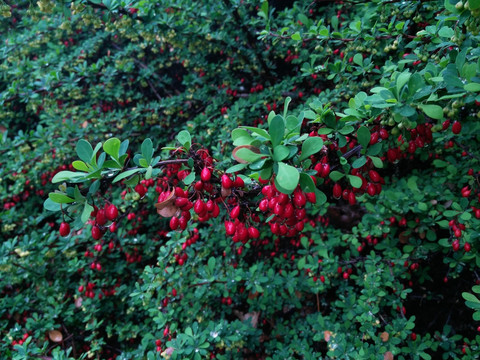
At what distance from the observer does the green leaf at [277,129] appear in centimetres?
85

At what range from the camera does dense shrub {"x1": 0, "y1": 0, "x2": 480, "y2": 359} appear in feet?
3.29

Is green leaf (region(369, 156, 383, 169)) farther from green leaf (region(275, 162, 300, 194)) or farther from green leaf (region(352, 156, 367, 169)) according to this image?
green leaf (region(275, 162, 300, 194))

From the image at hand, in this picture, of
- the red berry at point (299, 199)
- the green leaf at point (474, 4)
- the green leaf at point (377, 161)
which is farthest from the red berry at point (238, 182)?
the green leaf at point (474, 4)

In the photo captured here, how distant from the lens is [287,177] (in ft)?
2.58

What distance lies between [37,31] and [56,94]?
1.95 feet

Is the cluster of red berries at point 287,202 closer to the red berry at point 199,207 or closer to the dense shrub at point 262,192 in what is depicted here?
the dense shrub at point 262,192

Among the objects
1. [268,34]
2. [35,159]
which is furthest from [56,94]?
[268,34]

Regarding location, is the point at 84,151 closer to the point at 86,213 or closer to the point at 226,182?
the point at 86,213

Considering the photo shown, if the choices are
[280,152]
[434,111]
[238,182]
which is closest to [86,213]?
[238,182]

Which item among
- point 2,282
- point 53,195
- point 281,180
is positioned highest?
point 53,195

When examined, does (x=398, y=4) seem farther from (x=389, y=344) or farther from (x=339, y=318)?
(x=339, y=318)

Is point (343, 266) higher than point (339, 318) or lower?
higher

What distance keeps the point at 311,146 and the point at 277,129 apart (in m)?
0.11

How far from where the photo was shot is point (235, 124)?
228 cm
